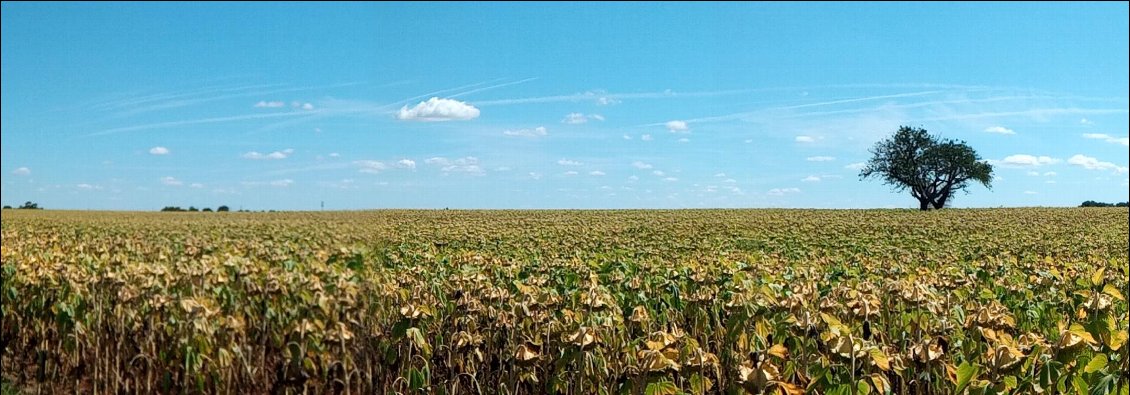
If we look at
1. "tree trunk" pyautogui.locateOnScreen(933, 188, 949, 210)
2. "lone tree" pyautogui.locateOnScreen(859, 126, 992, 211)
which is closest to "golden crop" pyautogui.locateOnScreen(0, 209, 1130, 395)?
"lone tree" pyautogui.locateOnScreen(859, 126, 992, 211)

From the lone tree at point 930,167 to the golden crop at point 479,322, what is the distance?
2.87 m

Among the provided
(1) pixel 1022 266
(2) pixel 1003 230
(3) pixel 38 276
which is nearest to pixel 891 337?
(1) pixel 1022 266

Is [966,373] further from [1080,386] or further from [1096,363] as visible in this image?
[1096,363]

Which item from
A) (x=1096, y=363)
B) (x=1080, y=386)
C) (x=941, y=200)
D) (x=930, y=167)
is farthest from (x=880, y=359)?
(x=941, y=200)

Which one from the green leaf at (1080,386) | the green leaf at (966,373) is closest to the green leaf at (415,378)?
the green leaf at (966,373)

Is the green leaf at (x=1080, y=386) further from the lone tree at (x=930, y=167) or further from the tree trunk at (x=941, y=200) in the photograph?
the tree trunk at (x=941, y=200)

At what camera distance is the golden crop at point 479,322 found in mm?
2410

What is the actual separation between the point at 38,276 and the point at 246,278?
7.11ft

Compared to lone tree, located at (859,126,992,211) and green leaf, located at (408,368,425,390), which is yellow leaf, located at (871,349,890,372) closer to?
green leaf, located at (408,368,425,390)

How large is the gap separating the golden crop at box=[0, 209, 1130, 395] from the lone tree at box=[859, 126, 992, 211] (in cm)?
287

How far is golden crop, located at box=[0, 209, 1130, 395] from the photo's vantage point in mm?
2410

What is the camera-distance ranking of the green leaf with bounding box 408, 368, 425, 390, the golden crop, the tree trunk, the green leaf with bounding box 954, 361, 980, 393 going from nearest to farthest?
the green leaf with bounding box 954, 361, 980, 393
the golden crop
the green leaf with bounding box 408, 368, 425, 390
the tree trunk

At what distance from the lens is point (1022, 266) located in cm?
610

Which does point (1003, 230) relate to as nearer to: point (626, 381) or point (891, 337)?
point (891, 337)
